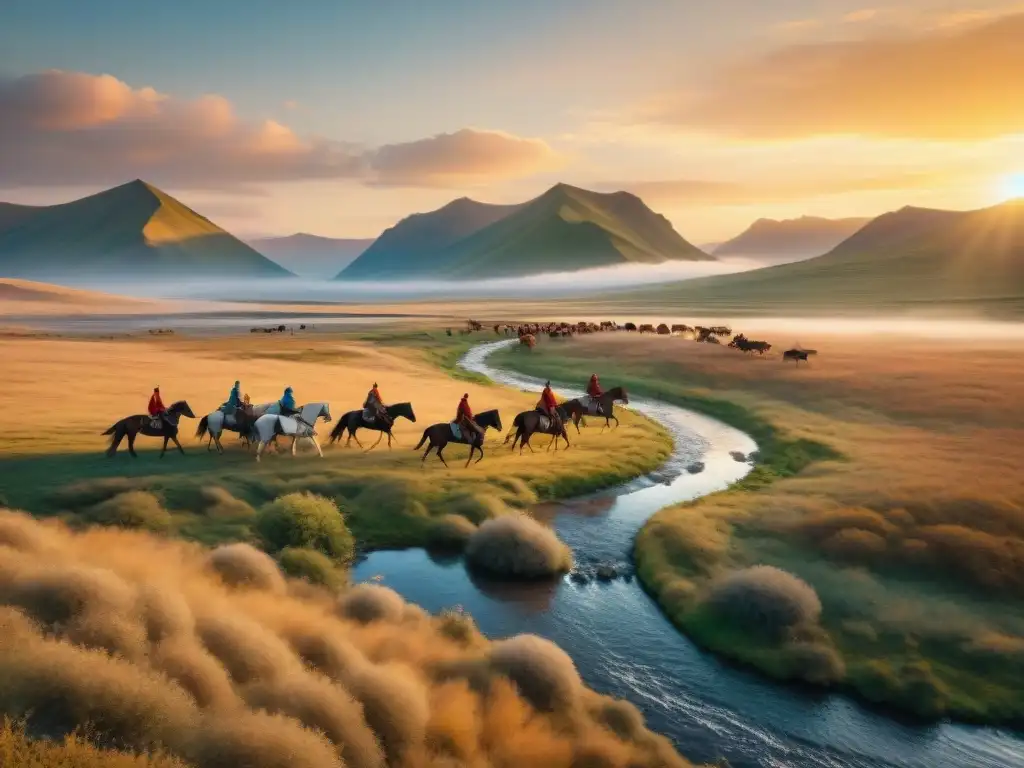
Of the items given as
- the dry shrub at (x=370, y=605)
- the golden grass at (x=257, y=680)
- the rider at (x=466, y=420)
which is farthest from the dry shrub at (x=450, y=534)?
the golden grass at (x=257, y=680)

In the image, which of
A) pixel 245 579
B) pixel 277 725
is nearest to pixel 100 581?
pixel 277 725

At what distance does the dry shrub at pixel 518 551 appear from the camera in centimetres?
2083

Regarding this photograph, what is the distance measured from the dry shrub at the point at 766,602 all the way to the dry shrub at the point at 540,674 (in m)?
6.36

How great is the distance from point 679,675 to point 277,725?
10.3 meters

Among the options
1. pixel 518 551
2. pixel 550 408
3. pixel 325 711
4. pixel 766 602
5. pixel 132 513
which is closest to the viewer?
pixel 325 711

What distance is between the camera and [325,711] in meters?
9.65

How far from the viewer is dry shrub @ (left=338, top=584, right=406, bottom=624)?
15.9 m

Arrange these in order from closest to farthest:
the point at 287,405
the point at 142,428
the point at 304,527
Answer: the point at 304,527 → the point at 142,428 → the point at 287,405

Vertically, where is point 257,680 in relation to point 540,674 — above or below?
above

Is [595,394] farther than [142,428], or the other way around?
[595,394]

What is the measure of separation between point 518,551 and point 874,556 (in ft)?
36.1

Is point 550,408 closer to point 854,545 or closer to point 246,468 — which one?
point 246,468

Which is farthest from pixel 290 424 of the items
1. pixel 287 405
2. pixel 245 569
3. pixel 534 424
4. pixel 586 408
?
pixel 586 408

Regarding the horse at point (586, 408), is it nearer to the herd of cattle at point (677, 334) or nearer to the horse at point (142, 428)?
the horse at point (142, 428)
